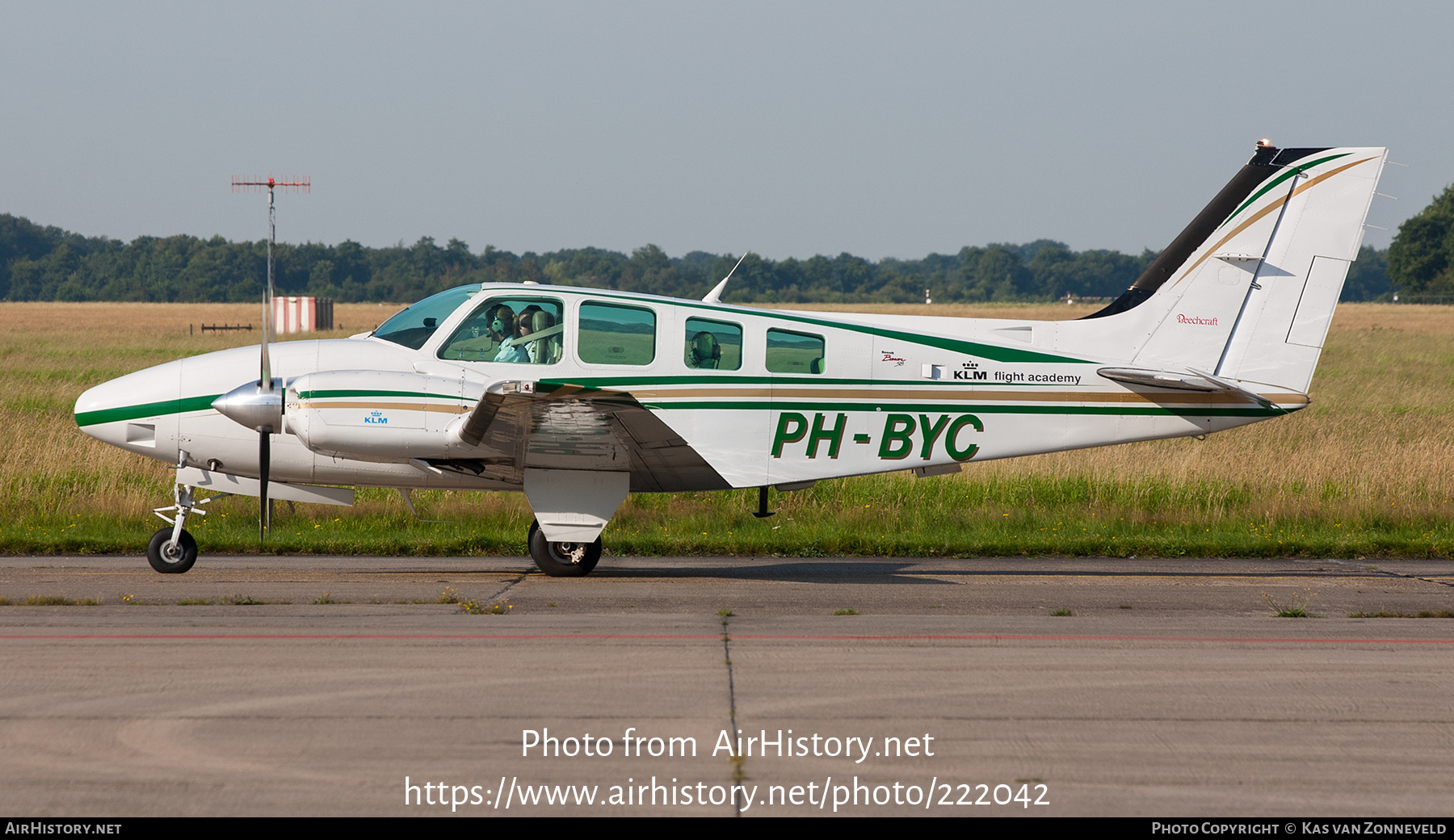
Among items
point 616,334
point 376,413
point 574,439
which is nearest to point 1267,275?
point 616,334

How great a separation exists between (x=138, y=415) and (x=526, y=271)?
63468mm

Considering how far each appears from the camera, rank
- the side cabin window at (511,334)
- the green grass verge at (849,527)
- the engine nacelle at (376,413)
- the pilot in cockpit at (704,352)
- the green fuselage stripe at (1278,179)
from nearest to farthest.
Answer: the engine nacelle at (376,413)
the side cabin window at (511,334)
the pilot in cockpit at (704,352)
the green fuselage stripe at (1278,179)
the green grass verge at (849,527)

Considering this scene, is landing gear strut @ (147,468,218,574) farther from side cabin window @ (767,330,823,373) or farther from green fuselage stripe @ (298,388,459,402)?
side cabin window @ (767,330,823,373)

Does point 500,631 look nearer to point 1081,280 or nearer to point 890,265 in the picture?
point 1081,280

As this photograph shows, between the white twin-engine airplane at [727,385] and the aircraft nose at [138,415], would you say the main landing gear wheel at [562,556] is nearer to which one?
the white twin-engine airplane at [727,385]

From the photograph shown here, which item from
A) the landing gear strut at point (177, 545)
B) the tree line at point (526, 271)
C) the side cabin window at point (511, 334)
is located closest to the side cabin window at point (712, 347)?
the side cabin window at point (511, 334)

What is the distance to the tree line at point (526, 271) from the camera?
86.9 metres

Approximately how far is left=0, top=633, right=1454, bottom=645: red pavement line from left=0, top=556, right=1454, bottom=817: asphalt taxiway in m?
0.04

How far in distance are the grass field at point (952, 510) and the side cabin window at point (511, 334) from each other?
296cm

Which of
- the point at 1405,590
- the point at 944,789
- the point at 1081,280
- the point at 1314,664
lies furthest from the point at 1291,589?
the point at 1081,280

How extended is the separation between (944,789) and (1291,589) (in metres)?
6.68

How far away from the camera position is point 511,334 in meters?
10.4

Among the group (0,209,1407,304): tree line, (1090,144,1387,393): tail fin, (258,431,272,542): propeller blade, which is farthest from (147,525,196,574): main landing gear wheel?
(0,209,1407,304): tree line

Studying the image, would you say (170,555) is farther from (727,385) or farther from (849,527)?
(849,527)
